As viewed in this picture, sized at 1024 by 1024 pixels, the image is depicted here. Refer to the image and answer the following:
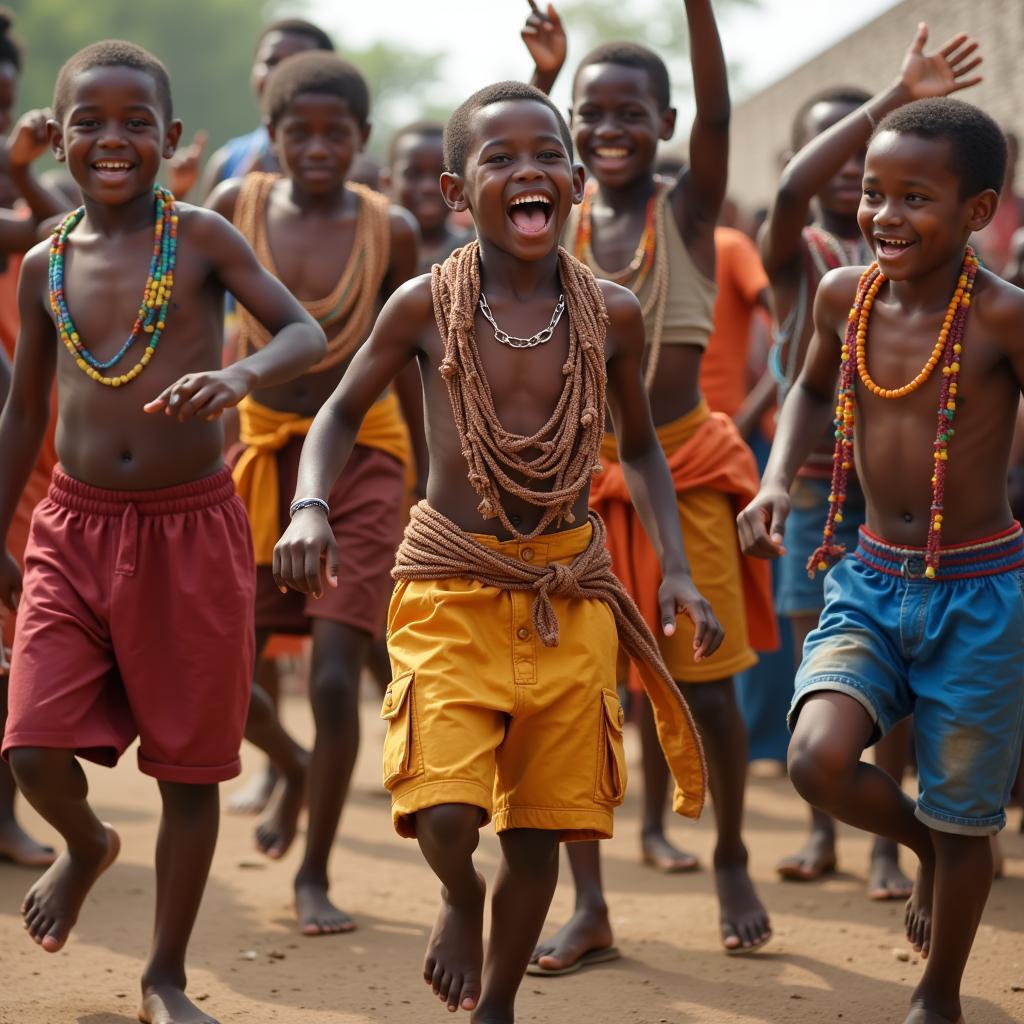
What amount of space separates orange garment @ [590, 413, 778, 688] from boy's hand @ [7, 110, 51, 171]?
202 centimetres

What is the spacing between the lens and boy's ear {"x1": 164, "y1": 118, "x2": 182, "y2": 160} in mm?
4344

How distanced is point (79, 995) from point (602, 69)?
10.1 ft

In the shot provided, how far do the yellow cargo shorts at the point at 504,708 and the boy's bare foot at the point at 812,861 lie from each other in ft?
6.24

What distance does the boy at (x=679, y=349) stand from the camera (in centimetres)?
493

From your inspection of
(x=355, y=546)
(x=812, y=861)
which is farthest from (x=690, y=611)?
(x=812, y=861)

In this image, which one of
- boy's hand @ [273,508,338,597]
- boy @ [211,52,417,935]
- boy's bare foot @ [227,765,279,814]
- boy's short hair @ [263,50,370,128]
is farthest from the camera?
boy's bare foot @ [227,765,279,814]

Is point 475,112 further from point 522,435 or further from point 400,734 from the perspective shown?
point 400,734

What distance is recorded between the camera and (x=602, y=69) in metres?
5.20

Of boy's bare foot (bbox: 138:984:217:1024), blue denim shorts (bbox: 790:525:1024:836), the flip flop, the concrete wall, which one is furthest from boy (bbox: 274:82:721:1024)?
the concrete wall

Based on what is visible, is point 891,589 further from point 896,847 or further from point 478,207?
point 896,847

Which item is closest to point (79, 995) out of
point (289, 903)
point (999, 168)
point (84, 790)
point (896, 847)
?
point (84, 790)

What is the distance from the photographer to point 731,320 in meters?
6.84

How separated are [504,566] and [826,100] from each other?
297 centimetres

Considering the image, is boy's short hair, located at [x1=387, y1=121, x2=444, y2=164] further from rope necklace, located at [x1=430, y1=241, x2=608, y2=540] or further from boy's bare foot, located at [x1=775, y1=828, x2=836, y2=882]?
rope necklace, located at [x1=430, y1=241, x2=608, y2=540]
